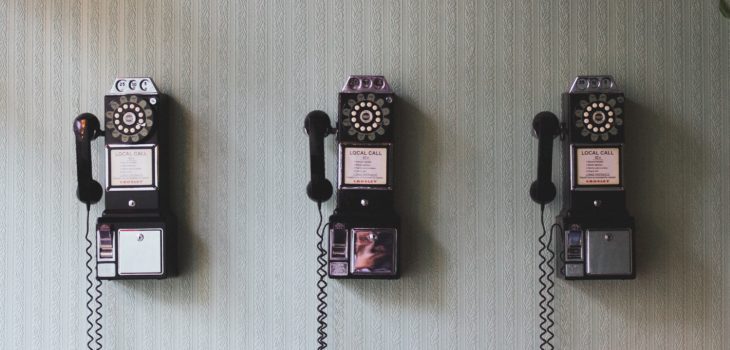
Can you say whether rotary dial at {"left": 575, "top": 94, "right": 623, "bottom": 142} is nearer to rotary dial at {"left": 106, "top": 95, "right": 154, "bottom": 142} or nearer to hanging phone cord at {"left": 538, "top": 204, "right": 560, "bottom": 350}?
hanging phone cord at {"left": 538, "top": 204, "right": 560, "bottom": 350}

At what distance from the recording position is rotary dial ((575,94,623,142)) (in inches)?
69.7

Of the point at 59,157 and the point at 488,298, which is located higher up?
the point at 59,157

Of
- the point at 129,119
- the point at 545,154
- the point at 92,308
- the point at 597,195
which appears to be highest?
the point at 129,119

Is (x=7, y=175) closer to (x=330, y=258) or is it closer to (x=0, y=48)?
(x=0, y=48)

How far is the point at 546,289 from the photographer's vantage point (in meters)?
1.85

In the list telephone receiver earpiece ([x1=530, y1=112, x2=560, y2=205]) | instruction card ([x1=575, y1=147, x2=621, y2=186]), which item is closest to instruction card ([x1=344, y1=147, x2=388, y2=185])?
telephone receiver earpiece ([x1=530, y1=112, x2=560, y2=205])

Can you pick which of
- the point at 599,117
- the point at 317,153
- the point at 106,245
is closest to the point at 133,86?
the point at 106,245

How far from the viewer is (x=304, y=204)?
1861 millimetres

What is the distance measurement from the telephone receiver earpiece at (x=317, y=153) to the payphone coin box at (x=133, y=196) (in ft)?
1.30

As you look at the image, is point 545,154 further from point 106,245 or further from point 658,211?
point 106,245

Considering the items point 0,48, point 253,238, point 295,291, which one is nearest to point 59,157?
point 0,48

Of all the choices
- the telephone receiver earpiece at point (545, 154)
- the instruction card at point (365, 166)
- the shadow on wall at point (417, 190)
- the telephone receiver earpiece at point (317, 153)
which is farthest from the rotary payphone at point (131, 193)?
the telephone receiver earpiece at point (545, 154)

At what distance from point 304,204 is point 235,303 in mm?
332

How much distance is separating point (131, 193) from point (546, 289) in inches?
45.0
